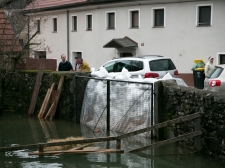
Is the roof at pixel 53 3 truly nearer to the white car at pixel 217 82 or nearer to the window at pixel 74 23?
the window at pixel 74 23

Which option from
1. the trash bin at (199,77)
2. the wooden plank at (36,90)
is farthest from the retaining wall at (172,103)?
the trash bin at (199,77)

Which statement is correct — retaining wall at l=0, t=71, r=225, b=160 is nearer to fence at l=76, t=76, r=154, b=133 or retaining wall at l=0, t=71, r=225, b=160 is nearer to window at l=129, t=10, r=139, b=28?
fence at l=76, t=76, r=154, b=133

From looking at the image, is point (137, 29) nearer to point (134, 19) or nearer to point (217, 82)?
point (134, 19)

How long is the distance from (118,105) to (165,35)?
1366 cm

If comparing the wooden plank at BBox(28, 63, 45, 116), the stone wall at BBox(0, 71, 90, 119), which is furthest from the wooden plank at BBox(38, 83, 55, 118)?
the wooden plank at BBox(28, 63, 45, 116)

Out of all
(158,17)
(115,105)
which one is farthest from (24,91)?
(158,17)

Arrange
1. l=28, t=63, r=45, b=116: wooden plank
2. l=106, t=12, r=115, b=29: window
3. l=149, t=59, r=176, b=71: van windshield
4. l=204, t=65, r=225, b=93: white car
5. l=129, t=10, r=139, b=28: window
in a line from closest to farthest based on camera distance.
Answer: l=204, t=65, r=225, b=93: white car < l=28, t=63, r=45, b=116: wooden plank < l=149, t=59, r=176, b=71: van windshield < l=129, t=10, r=139, b=28: window < l=106, t=12, r=115, b=29: window

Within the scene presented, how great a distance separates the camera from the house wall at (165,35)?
24172mm

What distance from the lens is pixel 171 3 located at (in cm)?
2581

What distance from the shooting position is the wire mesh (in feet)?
41.0

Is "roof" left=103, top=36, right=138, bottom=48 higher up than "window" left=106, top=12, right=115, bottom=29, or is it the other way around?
"window" left=106, top=12, right=115, bottom=29

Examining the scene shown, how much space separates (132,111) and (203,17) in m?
13.1

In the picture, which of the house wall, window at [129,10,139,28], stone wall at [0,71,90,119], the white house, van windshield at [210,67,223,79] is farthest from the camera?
window at [129,10,139,28]

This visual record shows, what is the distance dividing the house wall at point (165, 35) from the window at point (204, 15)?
0.23 metres
